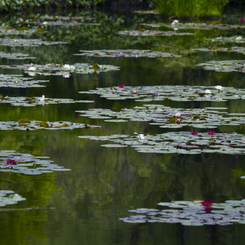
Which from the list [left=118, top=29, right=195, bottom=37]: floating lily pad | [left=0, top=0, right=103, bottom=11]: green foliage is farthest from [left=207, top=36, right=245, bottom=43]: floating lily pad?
[left=0, top=0, right=103, bottom=11]: green foliage

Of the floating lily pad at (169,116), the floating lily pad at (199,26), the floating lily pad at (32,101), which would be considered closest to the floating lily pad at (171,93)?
the floating lily pad at (32,101)

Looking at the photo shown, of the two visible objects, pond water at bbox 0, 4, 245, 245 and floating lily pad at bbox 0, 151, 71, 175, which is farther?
floating lily pad at bbox 0, 151, 71, 175

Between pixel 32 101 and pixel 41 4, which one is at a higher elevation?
pixel 32 101

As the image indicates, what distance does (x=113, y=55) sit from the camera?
13.8 metres

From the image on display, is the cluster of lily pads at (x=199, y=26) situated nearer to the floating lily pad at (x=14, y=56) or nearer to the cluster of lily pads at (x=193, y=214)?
the floating lily pad at (x=14, y=56)

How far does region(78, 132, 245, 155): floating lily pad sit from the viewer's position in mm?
6238

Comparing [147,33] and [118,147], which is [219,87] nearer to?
[118,147]

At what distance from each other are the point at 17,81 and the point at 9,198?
5.33 m

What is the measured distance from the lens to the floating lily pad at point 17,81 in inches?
386

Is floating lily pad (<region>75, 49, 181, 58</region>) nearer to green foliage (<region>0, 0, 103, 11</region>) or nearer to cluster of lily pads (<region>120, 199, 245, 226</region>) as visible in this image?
cluster of lily pads (<region>120, 199, 245, 226</region>)

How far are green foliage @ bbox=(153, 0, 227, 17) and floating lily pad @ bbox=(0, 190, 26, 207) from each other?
20.2 m

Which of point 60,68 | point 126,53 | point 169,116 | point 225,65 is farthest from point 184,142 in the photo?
point 126,53

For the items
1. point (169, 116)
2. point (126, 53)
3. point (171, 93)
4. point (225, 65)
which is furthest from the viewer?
point (126, 53)

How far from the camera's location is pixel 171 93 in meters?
9.26
